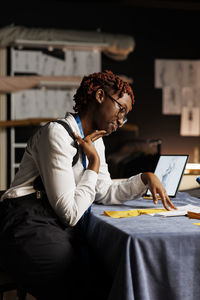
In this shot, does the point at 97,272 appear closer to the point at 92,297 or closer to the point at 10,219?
the point at 92,297

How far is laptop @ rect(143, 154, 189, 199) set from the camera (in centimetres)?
186

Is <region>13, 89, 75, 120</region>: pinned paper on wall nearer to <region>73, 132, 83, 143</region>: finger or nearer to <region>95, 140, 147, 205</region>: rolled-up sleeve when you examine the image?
<region>95, 140, 147, 205</region>: rolled-up sleeve

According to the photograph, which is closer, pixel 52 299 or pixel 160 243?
pixel 160 243

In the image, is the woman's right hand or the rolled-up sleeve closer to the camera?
the woman's right hand

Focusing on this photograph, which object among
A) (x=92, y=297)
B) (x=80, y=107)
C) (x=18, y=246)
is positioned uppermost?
→ (x=80, y=107)

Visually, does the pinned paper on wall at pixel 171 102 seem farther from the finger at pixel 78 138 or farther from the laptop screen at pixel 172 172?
the finger at pixel 78 138

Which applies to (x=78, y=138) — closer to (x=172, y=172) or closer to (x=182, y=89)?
(x=172, y=172)

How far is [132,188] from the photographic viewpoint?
167 cm

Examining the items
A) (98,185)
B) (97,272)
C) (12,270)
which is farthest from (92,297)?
(98,185)

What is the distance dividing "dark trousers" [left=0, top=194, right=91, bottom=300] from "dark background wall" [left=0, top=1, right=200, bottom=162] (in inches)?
148

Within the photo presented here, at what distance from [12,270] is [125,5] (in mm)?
4272

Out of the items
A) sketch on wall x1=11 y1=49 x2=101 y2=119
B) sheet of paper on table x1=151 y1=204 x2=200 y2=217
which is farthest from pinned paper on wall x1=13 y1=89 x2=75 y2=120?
sheet of paper on table x1=151 y1=204 x2=200 y2=217

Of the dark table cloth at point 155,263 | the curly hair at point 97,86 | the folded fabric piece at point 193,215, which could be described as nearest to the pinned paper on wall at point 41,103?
the curly hair at point 97,86

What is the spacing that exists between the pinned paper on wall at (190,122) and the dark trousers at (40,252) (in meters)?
4.00
